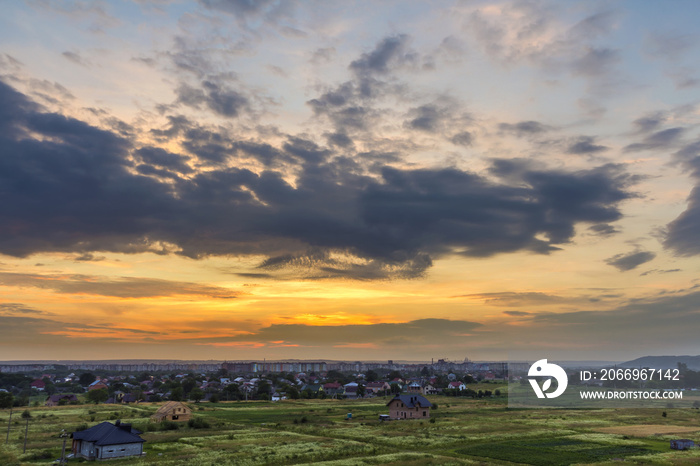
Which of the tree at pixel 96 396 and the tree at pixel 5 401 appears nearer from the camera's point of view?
the tree at pixel 5 401

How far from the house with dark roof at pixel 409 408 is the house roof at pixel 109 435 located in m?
53.0

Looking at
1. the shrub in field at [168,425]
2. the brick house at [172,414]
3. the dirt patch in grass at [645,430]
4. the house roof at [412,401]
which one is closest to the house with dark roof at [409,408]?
the house roof at [412,401]

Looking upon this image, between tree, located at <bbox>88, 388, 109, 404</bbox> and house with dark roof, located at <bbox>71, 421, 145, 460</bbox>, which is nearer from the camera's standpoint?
house with dark roof, located at <bbox>71, 421, 145, 460</bbox>

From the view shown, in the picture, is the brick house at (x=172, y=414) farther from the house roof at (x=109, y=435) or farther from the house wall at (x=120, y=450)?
the house wall at (x=120, y=450)

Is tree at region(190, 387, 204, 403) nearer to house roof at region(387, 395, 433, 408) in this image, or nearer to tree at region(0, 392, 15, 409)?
tree at region(0, 392, 15, 409)

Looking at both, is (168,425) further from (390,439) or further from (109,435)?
(390,439)

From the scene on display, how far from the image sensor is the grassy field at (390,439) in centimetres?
5097

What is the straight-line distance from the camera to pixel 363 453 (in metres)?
54.3

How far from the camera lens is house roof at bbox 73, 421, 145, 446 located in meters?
50.8

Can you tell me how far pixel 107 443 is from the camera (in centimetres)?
5041

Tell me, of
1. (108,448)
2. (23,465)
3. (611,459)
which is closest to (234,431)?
(108,448)

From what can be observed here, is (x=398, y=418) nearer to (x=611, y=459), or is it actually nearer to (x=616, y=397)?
(x=611, y=459)

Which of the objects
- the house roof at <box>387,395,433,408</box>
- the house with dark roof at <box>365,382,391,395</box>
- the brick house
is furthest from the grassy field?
the house with dark roof at <box>365,382,391,395</box>

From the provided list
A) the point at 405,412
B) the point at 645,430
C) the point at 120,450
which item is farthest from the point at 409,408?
the point at 120,450
